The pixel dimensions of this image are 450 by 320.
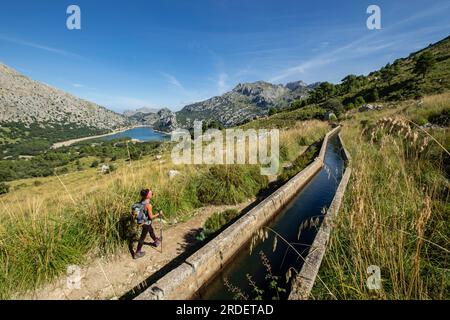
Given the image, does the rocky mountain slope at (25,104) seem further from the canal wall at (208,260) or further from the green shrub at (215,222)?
the canal wall at (208,260)

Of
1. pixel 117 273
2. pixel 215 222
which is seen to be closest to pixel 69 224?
pixel 117 273

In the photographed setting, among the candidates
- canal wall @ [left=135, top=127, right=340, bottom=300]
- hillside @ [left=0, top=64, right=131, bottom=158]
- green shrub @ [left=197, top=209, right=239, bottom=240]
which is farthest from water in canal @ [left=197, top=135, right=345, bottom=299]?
hillside @ [left=0, top=64, right=131, bottom=158]

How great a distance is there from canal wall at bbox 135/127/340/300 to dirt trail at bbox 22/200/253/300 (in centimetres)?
88

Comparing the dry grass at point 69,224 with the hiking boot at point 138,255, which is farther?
the hiking boot at point 138,255

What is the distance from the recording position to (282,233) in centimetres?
552

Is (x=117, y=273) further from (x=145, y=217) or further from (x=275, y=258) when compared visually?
(x=275, y=258)

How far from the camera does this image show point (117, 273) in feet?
13.5

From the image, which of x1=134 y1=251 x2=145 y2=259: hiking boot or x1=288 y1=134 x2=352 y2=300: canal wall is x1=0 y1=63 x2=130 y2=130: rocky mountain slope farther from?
x1=288 y1=134 x2=352 y2=300: canal wall

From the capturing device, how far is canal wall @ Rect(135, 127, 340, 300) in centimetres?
312

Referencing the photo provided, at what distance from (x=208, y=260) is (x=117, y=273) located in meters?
1.84

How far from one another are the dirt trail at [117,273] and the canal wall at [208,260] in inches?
34.6

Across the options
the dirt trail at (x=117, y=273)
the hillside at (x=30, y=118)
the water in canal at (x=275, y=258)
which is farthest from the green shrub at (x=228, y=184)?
the hillside at (x=30, y=118)

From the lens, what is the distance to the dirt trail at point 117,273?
3592 mm
